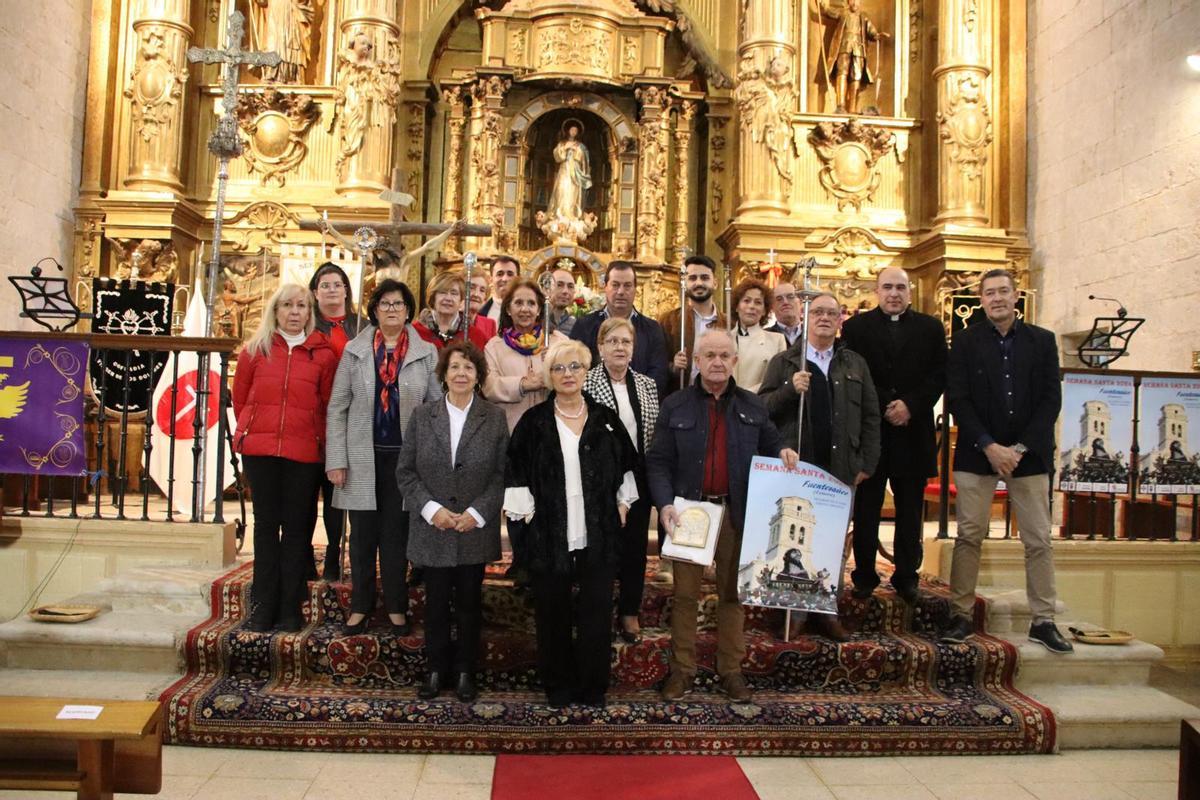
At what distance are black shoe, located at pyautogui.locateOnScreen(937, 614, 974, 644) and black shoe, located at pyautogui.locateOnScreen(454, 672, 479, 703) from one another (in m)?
2.13

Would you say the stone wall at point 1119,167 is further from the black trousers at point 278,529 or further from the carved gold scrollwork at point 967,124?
the black trousers at point 278,529

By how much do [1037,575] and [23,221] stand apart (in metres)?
9.19

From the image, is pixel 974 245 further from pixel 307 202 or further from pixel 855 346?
pixel 307 202

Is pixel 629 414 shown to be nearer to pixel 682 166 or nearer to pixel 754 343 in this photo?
pixel 754 343

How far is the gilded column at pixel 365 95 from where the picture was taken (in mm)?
10047

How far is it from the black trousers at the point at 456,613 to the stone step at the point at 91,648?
1.18 m

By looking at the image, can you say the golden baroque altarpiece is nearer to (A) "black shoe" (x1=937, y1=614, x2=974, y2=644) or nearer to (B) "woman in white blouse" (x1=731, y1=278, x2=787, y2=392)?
(B) "woman in white blouse" (x1=731, y1=278, x2=787, y2=392)

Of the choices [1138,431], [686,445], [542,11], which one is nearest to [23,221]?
[542,11]

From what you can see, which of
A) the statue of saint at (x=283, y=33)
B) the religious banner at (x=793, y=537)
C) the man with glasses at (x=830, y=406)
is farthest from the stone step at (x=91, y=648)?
the statue of saint at (x=283, y=33)

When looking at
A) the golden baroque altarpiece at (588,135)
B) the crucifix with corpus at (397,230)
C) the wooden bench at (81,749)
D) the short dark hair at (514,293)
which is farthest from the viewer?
the golden baroque altarpiece at (588,135)

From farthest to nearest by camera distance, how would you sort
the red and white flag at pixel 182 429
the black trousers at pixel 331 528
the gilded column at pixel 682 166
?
the gilded column at pixel 682 166 → the red and white flag at pixel 182 429 → the black trousers at pixel 331 528

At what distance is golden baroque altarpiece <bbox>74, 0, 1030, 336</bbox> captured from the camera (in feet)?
32.7

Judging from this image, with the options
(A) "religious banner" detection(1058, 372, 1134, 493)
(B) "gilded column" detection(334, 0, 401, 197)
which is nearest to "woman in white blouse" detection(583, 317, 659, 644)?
(A) "religious banner" detection(1058, 372, 1134, 493)

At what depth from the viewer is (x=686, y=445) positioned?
3760 mm
